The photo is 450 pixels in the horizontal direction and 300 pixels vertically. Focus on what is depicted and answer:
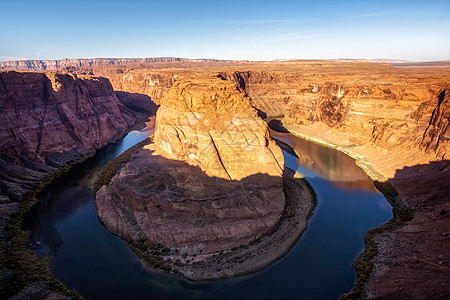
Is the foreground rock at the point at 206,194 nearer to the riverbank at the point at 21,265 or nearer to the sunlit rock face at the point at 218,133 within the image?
the sunlit rock face at the point at 218,133

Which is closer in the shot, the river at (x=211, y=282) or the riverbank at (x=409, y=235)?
the riverbank at (x=409, y=235)

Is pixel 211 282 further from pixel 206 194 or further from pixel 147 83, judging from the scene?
pixel 147 83

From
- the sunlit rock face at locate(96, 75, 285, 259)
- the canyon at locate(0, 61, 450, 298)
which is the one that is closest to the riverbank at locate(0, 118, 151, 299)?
the canyon at locate(0, 61, 450, 298)

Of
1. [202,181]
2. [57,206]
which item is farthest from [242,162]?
[57,206]

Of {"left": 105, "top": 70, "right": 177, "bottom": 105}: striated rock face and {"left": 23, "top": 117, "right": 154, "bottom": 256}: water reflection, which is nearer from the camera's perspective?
{"left": 23, "top": 117, "right": 154, "bottom": 256}: water reflection

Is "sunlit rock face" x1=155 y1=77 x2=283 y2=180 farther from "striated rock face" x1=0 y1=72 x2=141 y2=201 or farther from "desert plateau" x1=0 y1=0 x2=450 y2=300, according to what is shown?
"striated rock face" x1=0 y1=72 x2=141 y2=201

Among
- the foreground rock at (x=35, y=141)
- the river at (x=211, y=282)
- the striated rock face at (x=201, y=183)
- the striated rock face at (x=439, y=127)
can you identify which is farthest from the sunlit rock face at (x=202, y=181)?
the striated rock face at (x=439, y=127)
